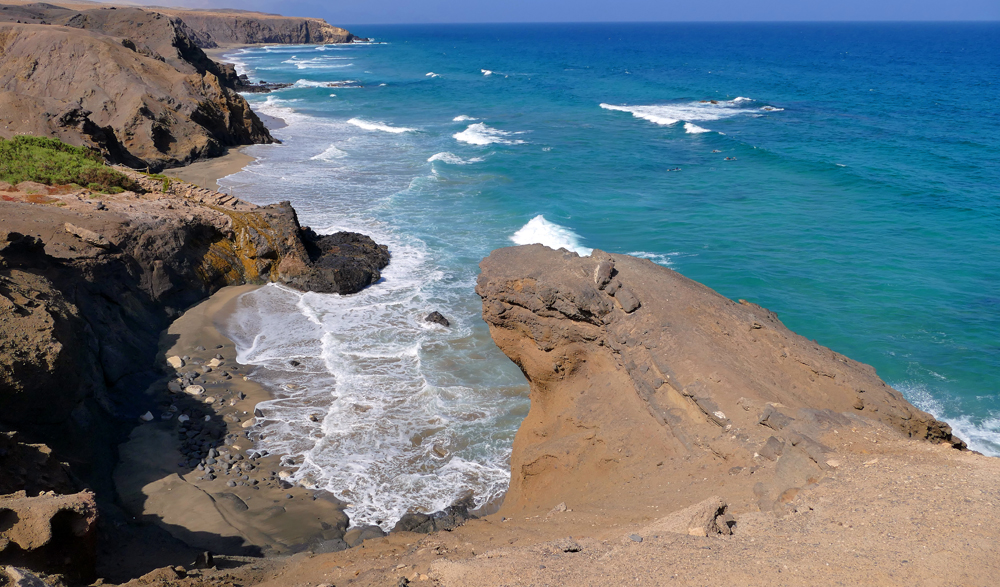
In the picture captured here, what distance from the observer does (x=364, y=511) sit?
10250 millimetres

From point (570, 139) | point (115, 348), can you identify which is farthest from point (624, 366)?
point (570, 139)

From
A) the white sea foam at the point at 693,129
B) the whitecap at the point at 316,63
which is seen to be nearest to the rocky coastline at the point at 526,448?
the white sea foam at the point at 693,129

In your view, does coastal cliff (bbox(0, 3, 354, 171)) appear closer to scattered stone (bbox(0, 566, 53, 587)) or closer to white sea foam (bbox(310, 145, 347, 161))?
white sea foam (bbox(310, 145, 347, 161))

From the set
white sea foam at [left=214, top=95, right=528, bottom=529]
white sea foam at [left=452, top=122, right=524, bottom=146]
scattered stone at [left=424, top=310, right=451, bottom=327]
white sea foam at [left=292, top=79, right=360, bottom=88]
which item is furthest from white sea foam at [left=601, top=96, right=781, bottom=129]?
scattered stone at [left=424, top=310, right=451, bottom=327]

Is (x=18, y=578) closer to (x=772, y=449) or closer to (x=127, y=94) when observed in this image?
(x=772, y=449)

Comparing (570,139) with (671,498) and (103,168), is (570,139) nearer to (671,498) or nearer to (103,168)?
(103,168)

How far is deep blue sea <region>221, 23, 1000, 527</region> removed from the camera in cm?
1278

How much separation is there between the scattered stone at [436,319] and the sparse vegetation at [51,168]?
9472 millimetres

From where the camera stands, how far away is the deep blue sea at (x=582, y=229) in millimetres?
12781

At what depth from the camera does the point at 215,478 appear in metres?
10.5

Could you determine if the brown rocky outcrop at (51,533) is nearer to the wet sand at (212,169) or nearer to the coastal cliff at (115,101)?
the coastal cliff at (115,101)

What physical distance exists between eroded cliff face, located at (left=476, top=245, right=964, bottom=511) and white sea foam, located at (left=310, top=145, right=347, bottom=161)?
2640 centimetres

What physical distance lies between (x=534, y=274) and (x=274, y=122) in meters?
40.1

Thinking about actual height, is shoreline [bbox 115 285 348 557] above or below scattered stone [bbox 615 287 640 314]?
below
